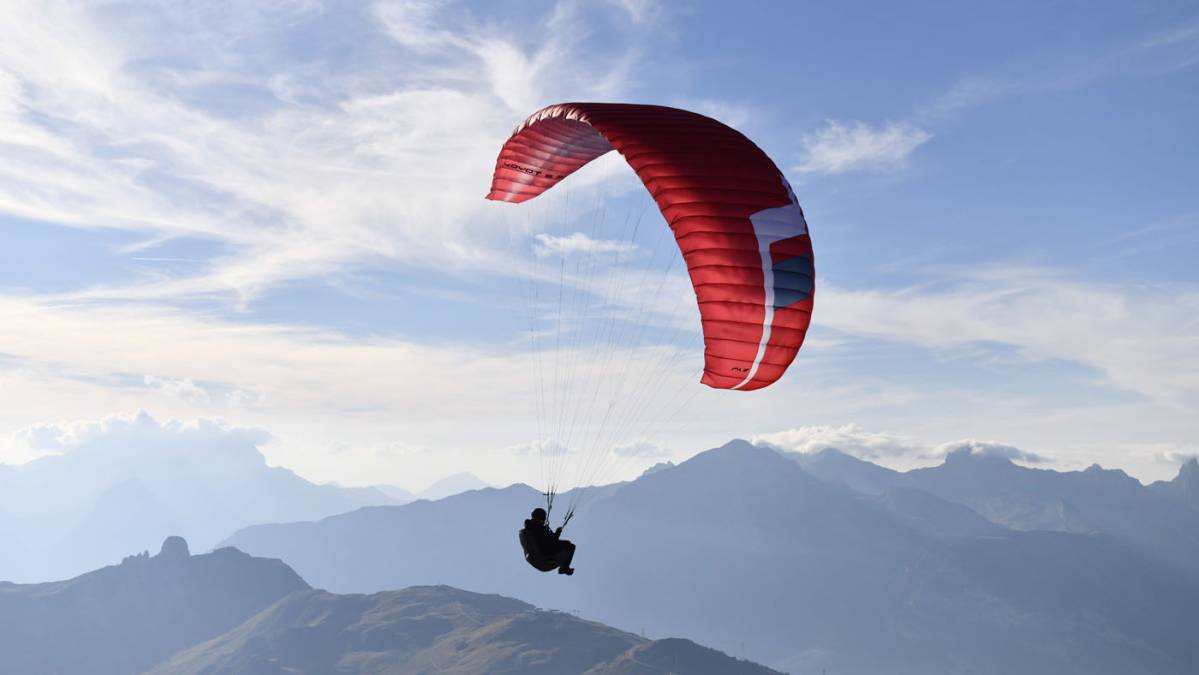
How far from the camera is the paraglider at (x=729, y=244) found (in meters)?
24.9

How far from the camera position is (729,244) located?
2481cm

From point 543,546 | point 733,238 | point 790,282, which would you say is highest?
point 733,238

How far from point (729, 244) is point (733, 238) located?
18cm

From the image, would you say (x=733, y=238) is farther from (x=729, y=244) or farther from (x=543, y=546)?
(x=543, y=546)

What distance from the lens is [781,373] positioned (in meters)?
25.7

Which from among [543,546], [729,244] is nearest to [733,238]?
[729,244]

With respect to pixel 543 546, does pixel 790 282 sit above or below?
above

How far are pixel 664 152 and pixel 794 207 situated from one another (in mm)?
3737

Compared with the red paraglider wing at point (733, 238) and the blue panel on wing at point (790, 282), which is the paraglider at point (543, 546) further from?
the blue panel on wing at point (790, 282)

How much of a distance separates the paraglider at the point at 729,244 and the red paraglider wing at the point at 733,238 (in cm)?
3

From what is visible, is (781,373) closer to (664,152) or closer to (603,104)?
(664,152)

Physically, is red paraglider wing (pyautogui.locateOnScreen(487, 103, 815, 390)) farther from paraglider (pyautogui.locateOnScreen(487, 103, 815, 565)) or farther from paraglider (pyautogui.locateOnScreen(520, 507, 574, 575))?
paraglider (pyautogui.locateOnScreen(520, 507, 574, 575))

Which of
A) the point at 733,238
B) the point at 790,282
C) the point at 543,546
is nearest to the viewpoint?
the point at 733,238

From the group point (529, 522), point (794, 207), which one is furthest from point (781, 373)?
point (529, 522)
